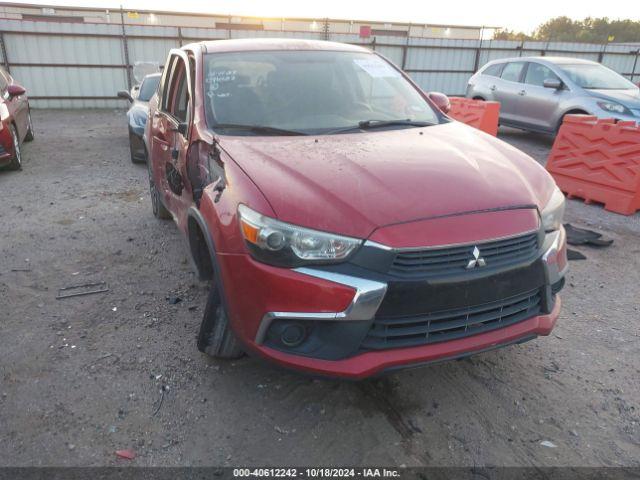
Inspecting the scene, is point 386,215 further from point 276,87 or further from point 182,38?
point 182,38

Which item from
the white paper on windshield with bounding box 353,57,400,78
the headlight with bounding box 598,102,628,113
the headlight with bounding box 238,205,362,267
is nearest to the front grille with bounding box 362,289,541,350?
the headlight with bounding box 238,205,362,267

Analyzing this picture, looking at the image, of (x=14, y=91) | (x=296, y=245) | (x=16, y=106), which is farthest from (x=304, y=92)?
(x=16, y=106)

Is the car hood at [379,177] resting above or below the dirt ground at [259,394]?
above

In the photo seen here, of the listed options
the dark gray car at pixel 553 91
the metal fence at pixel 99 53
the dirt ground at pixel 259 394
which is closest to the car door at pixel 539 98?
the dark gray car at pixel 553 91

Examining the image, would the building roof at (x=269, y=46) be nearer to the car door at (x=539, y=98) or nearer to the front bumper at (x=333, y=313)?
the front bumper at (x=333, y=313)

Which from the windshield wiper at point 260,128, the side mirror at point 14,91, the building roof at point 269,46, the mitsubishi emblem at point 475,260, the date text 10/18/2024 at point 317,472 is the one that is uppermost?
the building roof at point 269,46

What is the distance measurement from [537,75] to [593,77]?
3.29 ft

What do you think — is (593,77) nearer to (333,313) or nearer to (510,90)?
(510,90)

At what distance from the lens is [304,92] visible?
3400 millimetres

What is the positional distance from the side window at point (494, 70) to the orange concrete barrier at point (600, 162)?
15.6ft

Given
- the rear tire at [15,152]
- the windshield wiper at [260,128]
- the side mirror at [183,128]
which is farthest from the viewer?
the rear tire at [15,152]

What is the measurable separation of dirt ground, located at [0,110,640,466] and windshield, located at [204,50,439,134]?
4.82 feet

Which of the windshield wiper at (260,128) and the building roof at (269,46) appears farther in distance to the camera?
the building roof at (269,46)

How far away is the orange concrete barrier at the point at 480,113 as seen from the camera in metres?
8.45
